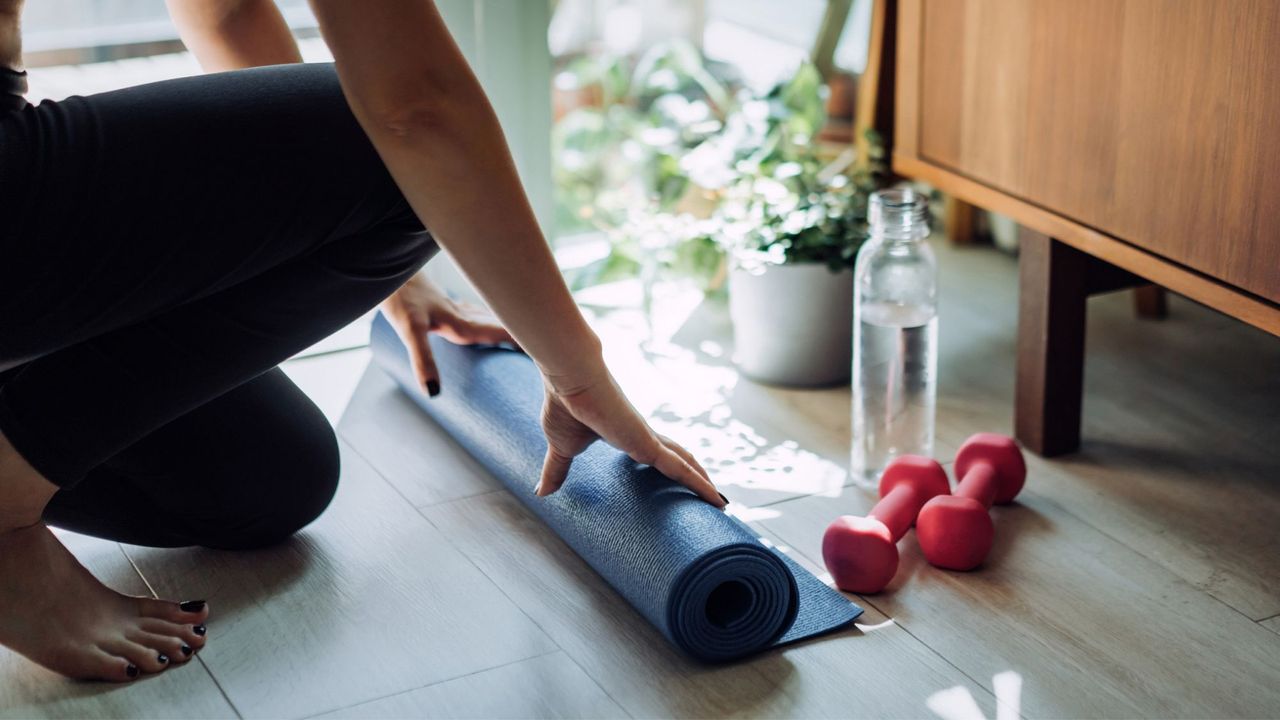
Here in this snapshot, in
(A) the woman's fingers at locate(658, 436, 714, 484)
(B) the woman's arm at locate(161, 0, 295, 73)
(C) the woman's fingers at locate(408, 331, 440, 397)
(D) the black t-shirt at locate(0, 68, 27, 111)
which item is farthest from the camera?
(C) the woman's fingers at locate(408, 331, 440, 397)

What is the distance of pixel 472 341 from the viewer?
1612mm

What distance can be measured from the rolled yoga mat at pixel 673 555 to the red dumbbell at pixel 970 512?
0.13 metres

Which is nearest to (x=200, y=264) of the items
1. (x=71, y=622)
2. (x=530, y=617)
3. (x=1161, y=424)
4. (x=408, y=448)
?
(x=71, y=622)

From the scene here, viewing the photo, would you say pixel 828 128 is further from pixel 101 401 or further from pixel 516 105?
pixel 101 401

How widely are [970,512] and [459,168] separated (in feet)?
2.09

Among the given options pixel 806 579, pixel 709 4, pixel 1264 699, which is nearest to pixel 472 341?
pixel 806 579

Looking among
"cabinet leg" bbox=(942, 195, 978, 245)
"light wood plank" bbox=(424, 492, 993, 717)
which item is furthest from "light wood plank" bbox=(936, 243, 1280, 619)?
"light wood plank" bbox=(424, 492, 993, 717)

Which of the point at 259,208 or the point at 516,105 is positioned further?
the point at 516,105

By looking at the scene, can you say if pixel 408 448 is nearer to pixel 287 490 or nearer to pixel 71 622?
pixel 287 490

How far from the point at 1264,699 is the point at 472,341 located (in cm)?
90

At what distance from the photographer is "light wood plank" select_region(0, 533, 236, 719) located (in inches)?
46.4

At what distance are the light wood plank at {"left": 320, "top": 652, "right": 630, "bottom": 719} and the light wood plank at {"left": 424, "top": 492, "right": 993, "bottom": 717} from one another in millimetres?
19

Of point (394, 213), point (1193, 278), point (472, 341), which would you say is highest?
point (394, 213)

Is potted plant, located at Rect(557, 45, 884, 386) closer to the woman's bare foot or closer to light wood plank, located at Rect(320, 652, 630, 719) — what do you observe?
light wood plank, located at Rect(320, 652, 630, 719)
